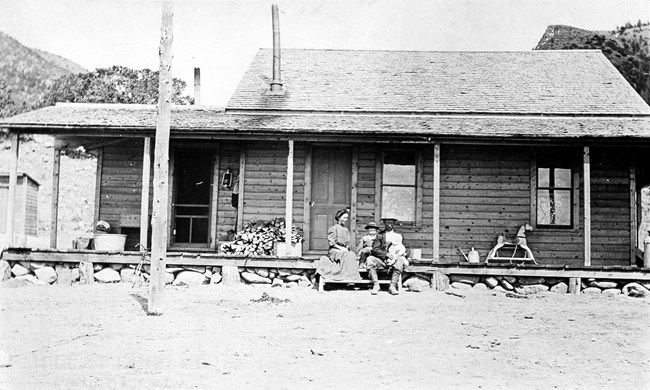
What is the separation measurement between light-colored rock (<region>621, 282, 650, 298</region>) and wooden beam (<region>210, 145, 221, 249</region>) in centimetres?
877

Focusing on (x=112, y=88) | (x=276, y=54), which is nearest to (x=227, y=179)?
(x=276, y=54)

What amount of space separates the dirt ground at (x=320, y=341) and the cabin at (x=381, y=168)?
10.6 feet

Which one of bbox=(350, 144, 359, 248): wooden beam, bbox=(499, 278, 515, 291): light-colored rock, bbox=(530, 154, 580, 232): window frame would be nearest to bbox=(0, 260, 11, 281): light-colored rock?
bbox=(350, 144, 359, 248): wooden beam

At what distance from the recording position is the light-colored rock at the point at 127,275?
12445 mm

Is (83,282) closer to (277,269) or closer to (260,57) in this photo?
(277,269)

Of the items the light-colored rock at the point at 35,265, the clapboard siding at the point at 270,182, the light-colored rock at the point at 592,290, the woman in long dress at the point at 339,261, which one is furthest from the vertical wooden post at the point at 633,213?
the light-colored rock at the point at 35,265

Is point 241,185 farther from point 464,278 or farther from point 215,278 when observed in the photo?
point 464,278

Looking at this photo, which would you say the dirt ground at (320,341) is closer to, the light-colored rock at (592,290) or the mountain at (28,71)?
the light-colored rock at (592,290)

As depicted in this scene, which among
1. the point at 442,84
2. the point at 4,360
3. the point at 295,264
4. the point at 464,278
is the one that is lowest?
the point at 4,360

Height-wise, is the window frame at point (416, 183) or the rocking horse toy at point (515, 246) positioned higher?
the window frame at point (416, 183)

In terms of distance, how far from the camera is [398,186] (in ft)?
47.8

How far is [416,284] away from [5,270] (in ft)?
26.2

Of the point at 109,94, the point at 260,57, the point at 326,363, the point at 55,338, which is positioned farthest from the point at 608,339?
the point at 109,94

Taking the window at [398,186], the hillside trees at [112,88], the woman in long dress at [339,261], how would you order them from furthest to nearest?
the hillside trees at [112,88], the window at [398,186], the woman in long dress at [339,261]
